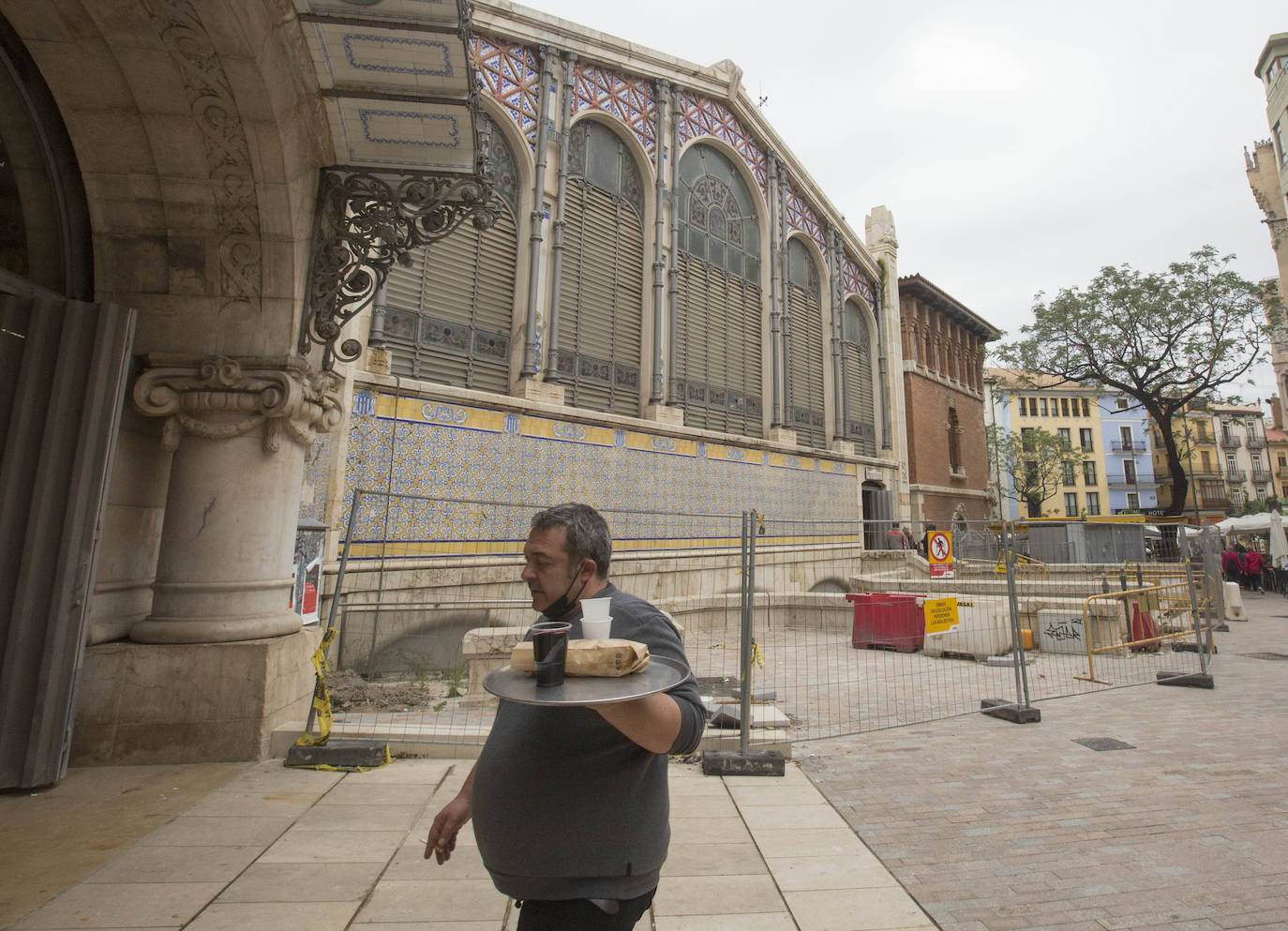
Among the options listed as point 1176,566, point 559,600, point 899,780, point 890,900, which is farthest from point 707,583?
point 559,600

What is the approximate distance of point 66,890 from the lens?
8.81 ft

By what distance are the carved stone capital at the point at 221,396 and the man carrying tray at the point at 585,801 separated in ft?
12.6

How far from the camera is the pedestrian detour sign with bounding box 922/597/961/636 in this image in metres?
6.79

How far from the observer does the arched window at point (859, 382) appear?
746 inches

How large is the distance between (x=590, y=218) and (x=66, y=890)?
11593mm

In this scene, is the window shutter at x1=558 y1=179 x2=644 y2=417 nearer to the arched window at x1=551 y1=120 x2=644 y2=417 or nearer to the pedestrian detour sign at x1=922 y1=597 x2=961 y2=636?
the arched window at x1=551 y1=120 x2=644 y2=417

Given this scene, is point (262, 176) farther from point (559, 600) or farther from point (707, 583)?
point (707, 583)

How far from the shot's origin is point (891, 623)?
34.6ft

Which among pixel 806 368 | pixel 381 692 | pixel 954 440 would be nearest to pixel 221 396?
pixel 381 692

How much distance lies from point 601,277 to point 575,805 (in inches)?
462

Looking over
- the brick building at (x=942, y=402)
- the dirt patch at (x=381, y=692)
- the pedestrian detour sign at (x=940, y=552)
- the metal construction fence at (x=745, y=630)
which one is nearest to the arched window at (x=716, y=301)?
the metal construction fence at (x=745, y=630)

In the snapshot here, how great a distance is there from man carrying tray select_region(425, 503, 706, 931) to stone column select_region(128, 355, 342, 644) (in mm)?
3716

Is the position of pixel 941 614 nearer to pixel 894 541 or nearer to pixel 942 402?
pixel 894 541

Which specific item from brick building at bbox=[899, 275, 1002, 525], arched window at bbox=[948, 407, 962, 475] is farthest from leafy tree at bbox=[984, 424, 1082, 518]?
arched window at bbox=[948, 407, 962, 475]
